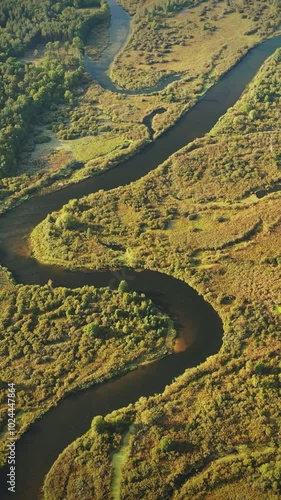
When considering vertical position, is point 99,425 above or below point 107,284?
below

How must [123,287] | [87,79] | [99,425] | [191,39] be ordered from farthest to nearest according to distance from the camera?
[191,39], [87,79], [123,287], [99,425]

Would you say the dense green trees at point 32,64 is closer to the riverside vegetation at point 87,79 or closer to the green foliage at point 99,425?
the riverside vegetation at point 87,79

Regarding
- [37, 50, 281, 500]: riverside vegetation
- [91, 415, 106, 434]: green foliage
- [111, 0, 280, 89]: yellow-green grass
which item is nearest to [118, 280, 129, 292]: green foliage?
[37, 50, 281, 500]: riverside vegetation

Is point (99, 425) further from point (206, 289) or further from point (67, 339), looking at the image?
point (206, 289)

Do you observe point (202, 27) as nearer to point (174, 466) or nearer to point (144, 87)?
point (144, 87)

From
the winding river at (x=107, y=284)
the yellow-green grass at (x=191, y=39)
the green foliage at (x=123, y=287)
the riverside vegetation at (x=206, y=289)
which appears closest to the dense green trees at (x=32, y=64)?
the yellow-green grass at (x=191, y=39)

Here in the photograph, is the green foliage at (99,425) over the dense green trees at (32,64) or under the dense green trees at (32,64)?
under

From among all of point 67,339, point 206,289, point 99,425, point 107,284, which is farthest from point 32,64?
point 99,425

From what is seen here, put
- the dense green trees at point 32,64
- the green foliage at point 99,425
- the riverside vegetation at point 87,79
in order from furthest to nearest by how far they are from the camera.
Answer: the dense green trees at point 32,64
the riverside vegetation at point 87,79
the green foliage at point 99,425
